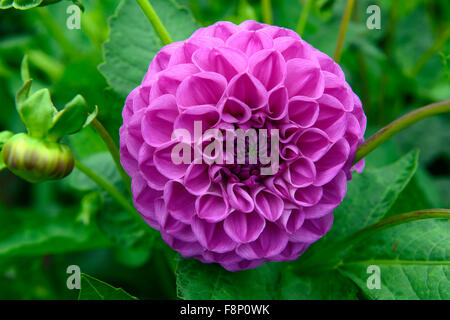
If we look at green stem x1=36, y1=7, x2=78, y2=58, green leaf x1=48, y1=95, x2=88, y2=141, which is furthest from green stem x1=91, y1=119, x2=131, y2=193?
green stem x1=36, y1=7, x2=78, y2=58

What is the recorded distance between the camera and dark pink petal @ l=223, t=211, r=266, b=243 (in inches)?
21.6

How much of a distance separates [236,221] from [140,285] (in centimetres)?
60

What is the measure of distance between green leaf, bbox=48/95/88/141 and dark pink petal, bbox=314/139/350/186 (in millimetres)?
255

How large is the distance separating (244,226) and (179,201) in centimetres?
7

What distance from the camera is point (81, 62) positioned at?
35.4 inches

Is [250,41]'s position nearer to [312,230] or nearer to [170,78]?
[170,78]

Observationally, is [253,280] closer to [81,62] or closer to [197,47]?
[197,47]

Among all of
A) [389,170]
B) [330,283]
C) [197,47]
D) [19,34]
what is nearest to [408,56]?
[389,170]

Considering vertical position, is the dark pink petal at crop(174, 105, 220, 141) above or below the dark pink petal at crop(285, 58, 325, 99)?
below

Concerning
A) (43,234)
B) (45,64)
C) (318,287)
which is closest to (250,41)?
(318,287)

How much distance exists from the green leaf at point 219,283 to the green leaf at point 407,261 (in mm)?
111

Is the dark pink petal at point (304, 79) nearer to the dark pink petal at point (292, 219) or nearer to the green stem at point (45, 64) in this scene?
the dark pink petal at point (292, 219)

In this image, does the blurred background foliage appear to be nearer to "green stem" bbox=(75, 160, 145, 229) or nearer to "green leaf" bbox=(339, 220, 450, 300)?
"green stem" bbox=(75, 160, 145, 229)

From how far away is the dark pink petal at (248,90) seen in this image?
542mm
